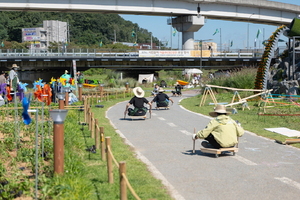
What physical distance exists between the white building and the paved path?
4560 inches

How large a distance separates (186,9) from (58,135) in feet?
194

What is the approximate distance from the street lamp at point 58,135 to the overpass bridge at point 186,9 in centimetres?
5157

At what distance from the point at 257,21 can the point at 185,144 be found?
65.5m

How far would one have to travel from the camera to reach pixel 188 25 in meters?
66.1

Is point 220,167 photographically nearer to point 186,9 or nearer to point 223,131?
point 223,131

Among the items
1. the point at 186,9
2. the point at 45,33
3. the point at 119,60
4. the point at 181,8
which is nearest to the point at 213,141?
the point at 119,60

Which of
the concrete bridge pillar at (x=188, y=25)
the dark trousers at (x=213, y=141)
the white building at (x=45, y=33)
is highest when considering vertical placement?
the white building at (x=45, y=33)

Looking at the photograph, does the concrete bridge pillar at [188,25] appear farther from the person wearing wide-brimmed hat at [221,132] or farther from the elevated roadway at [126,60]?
the person wearing wide-brimmed hat at [221,132]

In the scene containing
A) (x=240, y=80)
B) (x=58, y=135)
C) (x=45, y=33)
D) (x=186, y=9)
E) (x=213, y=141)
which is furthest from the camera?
(x=45, y=33)

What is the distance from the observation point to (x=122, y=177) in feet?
19.0

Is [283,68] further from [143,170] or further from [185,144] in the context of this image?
[143,170]

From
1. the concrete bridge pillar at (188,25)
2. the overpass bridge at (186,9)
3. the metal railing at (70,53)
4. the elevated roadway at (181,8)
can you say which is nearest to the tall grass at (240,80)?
the metal railing at (70,53)

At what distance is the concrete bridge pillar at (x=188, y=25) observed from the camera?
6500 centimetres

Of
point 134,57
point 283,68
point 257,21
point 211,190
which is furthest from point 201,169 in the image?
point 257,21
